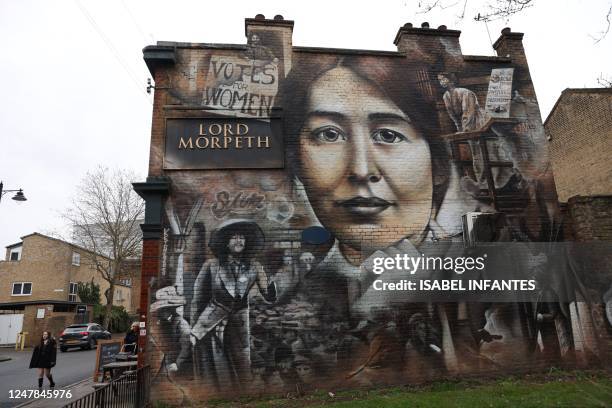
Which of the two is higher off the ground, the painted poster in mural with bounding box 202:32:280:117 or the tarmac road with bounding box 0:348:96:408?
the painted poster in mural with bounding box 202:32:280:117

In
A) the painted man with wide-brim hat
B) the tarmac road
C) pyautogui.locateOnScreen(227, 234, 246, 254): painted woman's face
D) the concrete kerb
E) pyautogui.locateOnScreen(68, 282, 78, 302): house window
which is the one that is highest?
pyautogui.locateOnScreen(68, 282, 78, 302): house window

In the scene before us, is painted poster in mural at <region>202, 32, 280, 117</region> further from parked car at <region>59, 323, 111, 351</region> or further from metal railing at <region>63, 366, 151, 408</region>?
parked car at <region>59, 323, 111, 351</region>

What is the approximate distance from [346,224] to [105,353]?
7243 millimetres

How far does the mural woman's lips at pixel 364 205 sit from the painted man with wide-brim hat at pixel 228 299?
1957 millimetres

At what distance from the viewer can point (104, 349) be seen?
11328 millimetres

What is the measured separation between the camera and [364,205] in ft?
31.4

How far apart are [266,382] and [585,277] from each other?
287 inches

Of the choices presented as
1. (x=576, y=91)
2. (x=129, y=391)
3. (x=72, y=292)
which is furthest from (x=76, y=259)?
(x=576, y=91)

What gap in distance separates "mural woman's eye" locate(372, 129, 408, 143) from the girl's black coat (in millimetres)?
10160

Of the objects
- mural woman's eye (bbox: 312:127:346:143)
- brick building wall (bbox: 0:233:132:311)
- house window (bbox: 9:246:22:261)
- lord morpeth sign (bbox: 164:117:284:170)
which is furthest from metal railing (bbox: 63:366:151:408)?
house window (bbox: 9:246:22:261)

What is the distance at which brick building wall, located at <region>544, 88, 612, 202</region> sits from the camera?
17197 mm

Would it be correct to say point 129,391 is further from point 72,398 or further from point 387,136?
point 387,136

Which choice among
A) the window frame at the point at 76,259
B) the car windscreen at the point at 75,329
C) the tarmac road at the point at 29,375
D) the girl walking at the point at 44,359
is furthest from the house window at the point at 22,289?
the girl walking at the point at 44,359

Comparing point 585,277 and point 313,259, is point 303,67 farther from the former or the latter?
point 585,277
